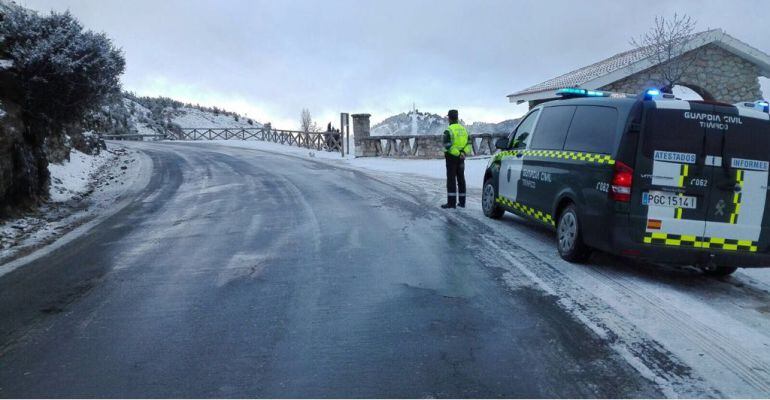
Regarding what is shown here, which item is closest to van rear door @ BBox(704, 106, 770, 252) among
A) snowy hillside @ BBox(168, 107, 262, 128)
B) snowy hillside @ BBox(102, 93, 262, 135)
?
snowy hillside @ BBox(102, 93, 262, 135)

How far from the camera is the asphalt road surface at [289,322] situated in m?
3.32

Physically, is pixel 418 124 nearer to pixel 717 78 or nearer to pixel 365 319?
pixel 717 78

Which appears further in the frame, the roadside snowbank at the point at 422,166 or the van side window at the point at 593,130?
the roadside snowbank at the point at 422,166

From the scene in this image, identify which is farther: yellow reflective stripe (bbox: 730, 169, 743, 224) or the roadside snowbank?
the roadside snowbank

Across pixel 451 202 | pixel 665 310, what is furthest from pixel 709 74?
pixel 665 310

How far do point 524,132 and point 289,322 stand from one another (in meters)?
5.19

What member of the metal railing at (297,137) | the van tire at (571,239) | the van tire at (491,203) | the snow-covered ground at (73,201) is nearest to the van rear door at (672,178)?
the van tire at (571,239)

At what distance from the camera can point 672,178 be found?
17.7ft

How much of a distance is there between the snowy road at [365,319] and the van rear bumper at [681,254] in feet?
0.97

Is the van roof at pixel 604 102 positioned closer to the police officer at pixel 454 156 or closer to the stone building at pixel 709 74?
the police officer at pixel 454 156

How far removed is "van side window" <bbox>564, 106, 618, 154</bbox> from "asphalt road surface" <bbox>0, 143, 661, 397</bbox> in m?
1.66

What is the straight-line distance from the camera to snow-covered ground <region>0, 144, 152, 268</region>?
739 cm

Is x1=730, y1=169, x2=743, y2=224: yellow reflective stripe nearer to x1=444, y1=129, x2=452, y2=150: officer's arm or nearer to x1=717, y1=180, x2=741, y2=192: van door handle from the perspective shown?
x1=717, y1=180, x2=741, y2=192: van door handle

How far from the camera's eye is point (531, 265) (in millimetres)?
6055
